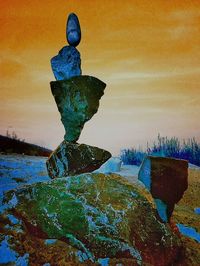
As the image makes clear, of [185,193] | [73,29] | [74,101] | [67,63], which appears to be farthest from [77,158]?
[185,193]

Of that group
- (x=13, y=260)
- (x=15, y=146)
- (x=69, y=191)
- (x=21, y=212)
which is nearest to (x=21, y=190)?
(x=21, y=212)

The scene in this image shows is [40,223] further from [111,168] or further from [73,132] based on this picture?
[111,168]

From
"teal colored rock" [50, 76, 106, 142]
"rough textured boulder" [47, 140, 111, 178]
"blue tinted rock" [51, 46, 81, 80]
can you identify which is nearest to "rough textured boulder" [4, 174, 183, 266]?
"rough textured boulder" [47, 140, 111, 178]

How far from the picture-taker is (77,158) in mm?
4109

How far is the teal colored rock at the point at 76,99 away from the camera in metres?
4.07

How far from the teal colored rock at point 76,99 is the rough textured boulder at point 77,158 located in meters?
0.18

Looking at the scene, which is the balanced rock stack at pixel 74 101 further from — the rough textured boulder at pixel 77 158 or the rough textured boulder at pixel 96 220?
the rough textured boulder at pixel 96 220

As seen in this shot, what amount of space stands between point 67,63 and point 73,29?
1.49 ft

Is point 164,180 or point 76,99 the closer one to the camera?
point 164,180

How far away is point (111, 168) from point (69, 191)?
130 inches

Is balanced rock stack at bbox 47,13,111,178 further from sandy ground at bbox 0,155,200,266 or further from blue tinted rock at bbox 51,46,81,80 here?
sandy ground at bbox 0,155,200,266

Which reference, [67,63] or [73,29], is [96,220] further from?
[73,29]

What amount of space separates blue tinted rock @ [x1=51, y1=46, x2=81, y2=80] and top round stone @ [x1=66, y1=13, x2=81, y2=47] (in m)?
0.11

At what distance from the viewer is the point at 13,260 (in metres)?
2.74
